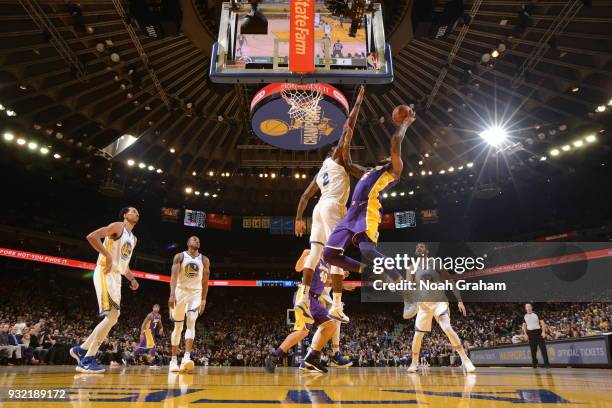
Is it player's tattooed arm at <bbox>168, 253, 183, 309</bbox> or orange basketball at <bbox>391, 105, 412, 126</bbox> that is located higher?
orange basketball at <bbox>391, 105, 412, 126</bbox>

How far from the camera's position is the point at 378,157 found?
19172 mm

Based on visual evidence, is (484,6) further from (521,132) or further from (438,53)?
(521,132)

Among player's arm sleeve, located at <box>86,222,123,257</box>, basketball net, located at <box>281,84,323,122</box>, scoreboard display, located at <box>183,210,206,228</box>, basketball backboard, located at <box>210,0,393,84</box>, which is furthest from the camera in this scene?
scoreboard display, located at <box>183,210,206,228</box>

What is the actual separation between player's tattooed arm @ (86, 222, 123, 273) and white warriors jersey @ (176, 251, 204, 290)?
4.02ft

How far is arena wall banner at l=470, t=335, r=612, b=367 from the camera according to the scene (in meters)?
8.35

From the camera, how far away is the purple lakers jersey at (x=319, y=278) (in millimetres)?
5691

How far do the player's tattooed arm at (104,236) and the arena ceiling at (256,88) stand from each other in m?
6.86

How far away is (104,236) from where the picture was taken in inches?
211

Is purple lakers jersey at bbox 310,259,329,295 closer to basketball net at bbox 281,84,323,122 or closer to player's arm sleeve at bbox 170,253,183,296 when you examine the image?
player's arm sleeve at bbox 170,253,183,296

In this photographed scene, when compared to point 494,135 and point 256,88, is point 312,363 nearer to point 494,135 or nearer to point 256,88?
point 256,88

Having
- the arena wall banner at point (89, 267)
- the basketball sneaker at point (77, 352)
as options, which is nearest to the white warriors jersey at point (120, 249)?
the basketball sneaker at point (77, 352)

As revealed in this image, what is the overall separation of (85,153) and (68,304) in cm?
908

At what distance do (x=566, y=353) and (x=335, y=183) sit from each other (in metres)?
8.48

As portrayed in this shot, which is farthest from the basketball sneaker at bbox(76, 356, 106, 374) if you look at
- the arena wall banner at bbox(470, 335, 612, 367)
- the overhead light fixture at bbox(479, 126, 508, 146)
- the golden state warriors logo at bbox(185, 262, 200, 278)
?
the overhead light fixture at bbox(479, 126, 508, 146)
